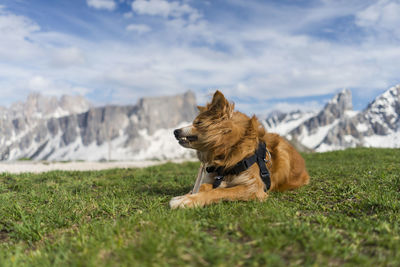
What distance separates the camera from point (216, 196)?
532 cm

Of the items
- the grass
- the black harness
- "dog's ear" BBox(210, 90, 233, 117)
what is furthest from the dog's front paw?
"dog's ear" BBox(210, 90, 233, 117)

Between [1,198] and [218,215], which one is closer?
[218,215]

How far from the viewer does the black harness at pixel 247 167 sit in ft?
18.8

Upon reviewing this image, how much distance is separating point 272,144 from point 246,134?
156cm

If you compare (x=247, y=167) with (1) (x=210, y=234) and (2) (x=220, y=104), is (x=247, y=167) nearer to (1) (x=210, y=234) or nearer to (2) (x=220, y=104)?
(2) (x=220, y=104)

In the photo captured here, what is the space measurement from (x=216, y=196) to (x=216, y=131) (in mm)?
1278

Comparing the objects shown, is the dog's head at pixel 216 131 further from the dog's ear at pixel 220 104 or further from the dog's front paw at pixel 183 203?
the dog's front paw at pixel 183 203

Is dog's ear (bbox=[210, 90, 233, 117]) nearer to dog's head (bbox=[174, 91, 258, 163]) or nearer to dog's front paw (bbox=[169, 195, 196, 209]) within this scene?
dog's head (bbox=[174, 91, 258, 163])

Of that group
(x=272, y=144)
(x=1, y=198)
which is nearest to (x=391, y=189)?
(x=272, y=144)

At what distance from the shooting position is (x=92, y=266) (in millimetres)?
2695

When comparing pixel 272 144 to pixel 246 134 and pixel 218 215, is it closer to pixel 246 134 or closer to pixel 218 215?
pixel 246 134

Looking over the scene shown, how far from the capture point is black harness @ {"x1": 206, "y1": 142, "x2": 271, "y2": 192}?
5734 mm

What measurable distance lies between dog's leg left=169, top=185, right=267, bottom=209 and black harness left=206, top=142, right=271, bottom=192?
33 centimetres

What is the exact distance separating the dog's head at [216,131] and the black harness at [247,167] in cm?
33
